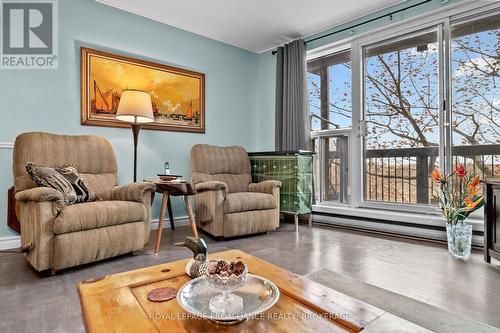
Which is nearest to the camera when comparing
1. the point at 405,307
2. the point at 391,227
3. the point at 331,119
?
the point at 405,307

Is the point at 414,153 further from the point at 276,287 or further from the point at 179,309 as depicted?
the point at 179,309

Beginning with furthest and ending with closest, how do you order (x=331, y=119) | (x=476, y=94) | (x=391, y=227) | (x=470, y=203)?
(x=331, y=119) < (x=391, y=227) < (x=476, y=94) < (x=470, y=203)

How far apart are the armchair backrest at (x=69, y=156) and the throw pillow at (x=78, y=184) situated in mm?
144

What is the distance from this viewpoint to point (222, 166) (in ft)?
11.7

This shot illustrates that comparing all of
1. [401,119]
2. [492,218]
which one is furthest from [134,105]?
[492,218]

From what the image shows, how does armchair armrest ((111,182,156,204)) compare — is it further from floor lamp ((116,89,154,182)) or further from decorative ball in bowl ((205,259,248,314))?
decorative ball in bowl ((205,259,248,314))

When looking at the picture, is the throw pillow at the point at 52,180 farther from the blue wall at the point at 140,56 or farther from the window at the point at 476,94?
the window at the point at 476,94

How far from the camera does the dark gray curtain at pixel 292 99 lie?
3883 mm

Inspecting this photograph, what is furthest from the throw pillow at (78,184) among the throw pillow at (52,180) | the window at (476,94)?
the window at (476,94)

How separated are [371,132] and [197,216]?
2.29m

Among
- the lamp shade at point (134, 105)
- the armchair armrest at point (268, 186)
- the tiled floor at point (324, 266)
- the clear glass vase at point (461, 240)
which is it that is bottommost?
the tiled floor at point (324, 266)

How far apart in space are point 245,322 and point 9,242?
289 centimetres

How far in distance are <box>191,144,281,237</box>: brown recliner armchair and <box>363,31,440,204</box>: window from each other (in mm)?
1293

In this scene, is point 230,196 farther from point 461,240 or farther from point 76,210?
point 461,240
